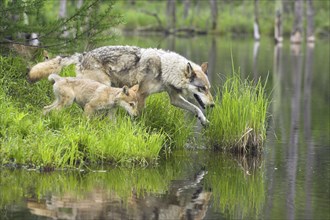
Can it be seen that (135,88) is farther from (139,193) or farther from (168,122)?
(139,193)

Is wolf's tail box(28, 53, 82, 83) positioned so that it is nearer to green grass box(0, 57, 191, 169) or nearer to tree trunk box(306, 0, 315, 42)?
green grass box(0, 57, 191, 169)

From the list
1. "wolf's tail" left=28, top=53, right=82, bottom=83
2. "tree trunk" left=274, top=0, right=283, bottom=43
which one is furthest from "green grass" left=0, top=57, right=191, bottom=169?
"tree trunk" left=274, top=0, right=283, bottom=43

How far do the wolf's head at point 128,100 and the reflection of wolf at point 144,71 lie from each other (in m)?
0.36

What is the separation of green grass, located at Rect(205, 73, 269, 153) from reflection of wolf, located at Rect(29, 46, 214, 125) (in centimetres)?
32

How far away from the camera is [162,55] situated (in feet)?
48.9

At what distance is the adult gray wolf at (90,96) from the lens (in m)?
14.1

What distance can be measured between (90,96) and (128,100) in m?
0.70

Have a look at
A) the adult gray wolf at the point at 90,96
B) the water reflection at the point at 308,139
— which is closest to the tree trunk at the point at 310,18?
the water reflection at the point at 308,139

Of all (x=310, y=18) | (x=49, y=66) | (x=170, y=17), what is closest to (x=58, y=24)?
(x=49, y=66)

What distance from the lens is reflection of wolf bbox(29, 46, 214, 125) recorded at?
14.7m

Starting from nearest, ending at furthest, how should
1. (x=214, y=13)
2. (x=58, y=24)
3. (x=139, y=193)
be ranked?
(x=139, y=193)
(x=58, y=24)
(x=214, y=13)

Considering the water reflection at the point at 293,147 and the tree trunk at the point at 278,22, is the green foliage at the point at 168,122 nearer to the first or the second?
the water reflection at the point at 293,147

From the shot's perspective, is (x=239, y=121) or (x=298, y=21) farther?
(x=298, y=21)

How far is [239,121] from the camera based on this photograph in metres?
14.8
